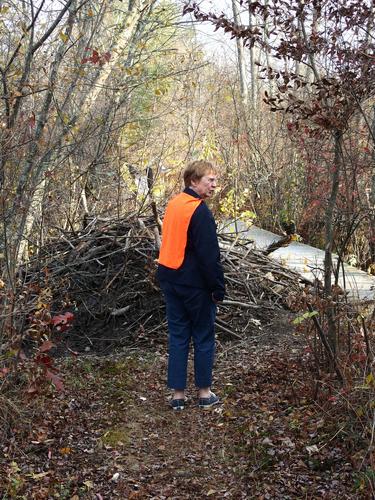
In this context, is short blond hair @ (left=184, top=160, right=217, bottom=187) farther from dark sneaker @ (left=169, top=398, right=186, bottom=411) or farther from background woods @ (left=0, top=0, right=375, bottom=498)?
dark sneaker @ (left=169, top=398, right=186, bottom=411)

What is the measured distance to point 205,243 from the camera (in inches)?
191

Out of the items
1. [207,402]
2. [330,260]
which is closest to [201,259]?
[330,260]

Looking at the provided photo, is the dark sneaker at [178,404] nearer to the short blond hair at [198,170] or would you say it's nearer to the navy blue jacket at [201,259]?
the navy blue jacket at [201,259]

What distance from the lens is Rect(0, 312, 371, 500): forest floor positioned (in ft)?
12.8

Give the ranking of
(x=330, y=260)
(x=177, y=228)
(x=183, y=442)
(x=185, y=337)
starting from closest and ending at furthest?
(x=183, y=442)
(x=330, y=260)
(x=177, y=228)
(x=185, y=337)

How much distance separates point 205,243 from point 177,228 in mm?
245

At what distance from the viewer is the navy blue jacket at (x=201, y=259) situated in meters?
4.85

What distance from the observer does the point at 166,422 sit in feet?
16.3

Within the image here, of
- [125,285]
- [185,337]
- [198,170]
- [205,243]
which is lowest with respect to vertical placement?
[125,285]

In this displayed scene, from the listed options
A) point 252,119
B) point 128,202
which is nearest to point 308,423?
point 128,202

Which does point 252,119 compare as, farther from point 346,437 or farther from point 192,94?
point 346,437

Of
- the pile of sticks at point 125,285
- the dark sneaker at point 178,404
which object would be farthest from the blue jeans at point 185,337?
the pile of sticks at point 125,285

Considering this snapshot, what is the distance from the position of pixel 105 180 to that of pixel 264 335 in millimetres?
4946

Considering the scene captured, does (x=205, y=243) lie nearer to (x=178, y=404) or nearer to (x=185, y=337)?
(x=185, y=337)
